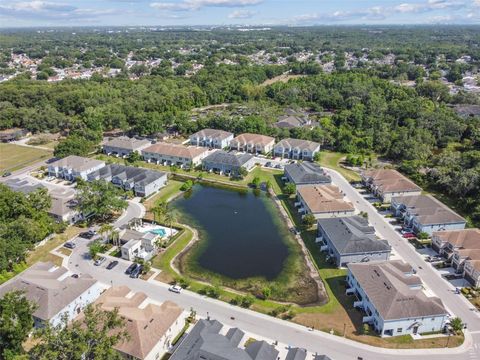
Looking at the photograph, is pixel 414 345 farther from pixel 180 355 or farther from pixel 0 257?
pixel 0 257

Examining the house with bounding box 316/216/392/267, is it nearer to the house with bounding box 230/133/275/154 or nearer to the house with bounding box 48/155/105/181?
the house with bounding box 230/133/275/154

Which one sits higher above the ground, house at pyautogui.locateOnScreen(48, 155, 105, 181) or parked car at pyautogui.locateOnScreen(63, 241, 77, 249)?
house at pyautogui.locateOnScreen(48, 155, 105, 181)

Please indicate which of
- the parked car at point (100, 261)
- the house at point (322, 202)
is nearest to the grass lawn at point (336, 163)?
the house at point (322, 202)

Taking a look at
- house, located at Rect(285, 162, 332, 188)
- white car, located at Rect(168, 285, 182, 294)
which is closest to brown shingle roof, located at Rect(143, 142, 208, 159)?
house, located at Rect(285, 162, 332, 188)

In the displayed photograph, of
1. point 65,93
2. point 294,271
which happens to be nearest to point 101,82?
point 65,93

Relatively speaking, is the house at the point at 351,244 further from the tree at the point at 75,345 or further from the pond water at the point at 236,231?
the tree at the point at 75,345

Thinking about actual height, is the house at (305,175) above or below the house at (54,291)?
above

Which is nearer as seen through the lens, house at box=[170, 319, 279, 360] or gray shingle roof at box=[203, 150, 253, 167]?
house at box=[170, 319, 279, 360]
